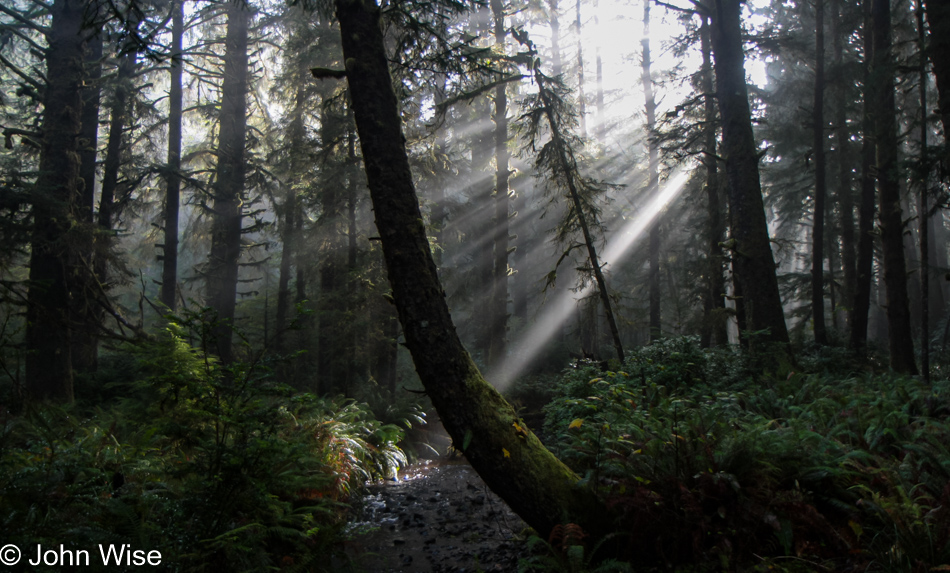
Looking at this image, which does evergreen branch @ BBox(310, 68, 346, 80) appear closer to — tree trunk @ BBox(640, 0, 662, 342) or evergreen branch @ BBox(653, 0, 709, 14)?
evergreen branch @ BBox(653, 0, 709, 14)

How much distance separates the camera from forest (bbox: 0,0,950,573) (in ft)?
12.6

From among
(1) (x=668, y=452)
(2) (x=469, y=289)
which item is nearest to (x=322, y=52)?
(2) (x=469, y=289)

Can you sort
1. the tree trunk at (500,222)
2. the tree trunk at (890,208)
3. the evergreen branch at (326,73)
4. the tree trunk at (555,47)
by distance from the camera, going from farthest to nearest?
the tree trunk at (555,47), the tree trunk at (500,222), the tree trunk at (890,208), the evergreen branch at (326,73)

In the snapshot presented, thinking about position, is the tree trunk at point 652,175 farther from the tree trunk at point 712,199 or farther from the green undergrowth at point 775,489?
the green undergrowth at point 775,489

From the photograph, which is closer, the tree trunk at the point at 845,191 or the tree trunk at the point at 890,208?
the tree trunk at the point at 890,208

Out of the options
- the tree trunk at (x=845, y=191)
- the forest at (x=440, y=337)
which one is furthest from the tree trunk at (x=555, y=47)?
the tree trunk at (x=845, y=191)

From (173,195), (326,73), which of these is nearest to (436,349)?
(326,73)

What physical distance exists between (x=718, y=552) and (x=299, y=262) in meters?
15.9

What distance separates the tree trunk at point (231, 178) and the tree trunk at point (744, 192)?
1328 centimetres

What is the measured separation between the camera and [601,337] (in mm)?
27672

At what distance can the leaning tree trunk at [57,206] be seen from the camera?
28.7ft

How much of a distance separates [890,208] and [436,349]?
11.2 meters

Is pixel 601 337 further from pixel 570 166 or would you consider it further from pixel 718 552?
pixel 718 552

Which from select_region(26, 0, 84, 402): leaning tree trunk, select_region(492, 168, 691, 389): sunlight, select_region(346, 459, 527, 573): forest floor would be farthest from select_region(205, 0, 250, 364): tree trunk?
select_region(492, 168, 691, 389): sunlight
